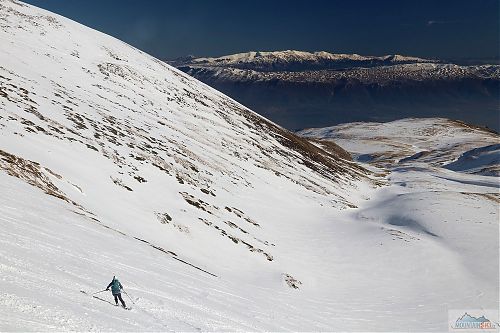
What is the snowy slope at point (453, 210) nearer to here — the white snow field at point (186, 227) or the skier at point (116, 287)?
the white snow field at point (186, 227)

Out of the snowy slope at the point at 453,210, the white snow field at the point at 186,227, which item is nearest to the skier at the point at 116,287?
the white snow field at the point at 186,227

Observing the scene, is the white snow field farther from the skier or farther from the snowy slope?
the skier

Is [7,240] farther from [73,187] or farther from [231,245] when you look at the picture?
[231,245]

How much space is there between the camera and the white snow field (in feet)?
44.5

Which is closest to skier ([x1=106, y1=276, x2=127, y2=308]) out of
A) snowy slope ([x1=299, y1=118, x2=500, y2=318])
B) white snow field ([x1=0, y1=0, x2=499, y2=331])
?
white snow field ([x1=0, y1=0, x2=499, y2=331])

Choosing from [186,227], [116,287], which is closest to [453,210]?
[186,227]

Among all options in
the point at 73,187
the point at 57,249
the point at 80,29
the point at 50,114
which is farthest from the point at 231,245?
the point at 80,29

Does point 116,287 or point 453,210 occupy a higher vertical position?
point 453,210

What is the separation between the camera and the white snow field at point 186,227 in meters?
13.6

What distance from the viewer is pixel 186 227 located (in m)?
26.9

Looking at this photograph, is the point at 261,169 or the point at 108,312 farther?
the point at 261,169

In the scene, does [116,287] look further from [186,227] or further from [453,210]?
[453,210]

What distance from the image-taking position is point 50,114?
34375mm

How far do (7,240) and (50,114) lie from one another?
24.4m
